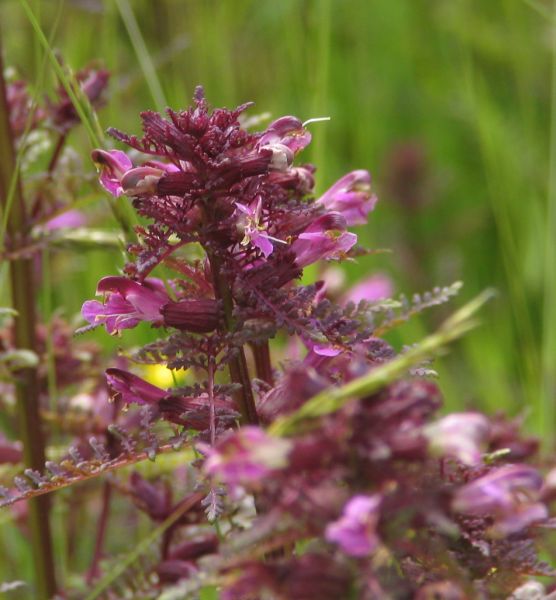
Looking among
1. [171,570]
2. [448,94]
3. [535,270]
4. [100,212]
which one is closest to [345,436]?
[171,570]

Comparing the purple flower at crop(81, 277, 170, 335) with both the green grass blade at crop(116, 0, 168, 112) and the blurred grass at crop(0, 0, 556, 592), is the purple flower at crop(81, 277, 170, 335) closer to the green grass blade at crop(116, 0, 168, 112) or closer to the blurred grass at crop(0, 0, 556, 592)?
the green grass blade at crop(116, 0, 168, 112)

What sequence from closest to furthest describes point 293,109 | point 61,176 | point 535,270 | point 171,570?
1. point 171,570
2. point 61,176
3. point 535,270
4. point 293,109

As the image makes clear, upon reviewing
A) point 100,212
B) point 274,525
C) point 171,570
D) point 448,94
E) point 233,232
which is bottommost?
point 171,570

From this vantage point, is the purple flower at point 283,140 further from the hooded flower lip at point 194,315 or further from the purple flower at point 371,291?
the purple flower at point 371,291

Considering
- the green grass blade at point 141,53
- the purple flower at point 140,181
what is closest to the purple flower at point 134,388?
the purple flower at point 140,181

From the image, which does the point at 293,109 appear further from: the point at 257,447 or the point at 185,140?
the point at 257,447

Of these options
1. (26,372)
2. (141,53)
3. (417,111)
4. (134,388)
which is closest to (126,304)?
(134,388)

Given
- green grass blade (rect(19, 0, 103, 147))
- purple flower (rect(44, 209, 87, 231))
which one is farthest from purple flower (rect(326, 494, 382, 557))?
purple flower (rect(44, 209, 87, 231))
